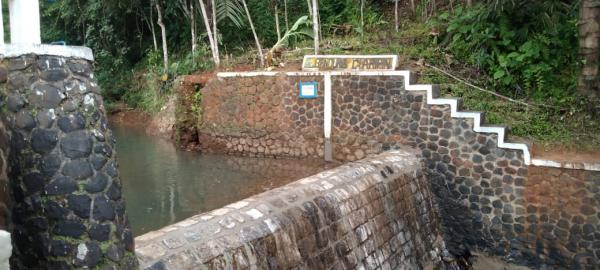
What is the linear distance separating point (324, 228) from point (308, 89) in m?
4.96

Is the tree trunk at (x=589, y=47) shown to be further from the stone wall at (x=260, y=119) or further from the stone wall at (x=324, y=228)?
the stone wall at (x=260, y=119)

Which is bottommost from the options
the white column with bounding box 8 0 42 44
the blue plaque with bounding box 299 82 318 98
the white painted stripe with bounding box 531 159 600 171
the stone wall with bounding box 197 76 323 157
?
the white painted stripe with bounding box 531 159 600 171

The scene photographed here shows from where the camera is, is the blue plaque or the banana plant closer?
the blue plaque

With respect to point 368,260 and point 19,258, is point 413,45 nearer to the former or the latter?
point 368,260

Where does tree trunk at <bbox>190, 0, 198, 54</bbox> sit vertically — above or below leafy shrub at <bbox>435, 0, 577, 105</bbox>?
above

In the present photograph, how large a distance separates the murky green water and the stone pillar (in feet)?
12.0

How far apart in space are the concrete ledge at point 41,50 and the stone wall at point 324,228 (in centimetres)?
145

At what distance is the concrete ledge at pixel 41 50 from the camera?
244 centimetres

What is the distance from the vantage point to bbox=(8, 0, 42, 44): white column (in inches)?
96.7

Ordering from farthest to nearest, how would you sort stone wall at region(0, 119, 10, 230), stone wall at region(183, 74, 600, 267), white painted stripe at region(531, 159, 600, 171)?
stone wall at region(183, 74, 600, 267) < white painted stripe at region(531, 159, 600, 171) < stone wall at region(0, 119, 10, 230)

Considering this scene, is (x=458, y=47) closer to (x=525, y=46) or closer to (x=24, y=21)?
(x=525, y=46)

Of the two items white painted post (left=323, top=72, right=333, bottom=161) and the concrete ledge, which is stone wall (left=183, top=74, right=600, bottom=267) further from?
the concrete ledge

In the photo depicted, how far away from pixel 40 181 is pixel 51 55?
2.10ft

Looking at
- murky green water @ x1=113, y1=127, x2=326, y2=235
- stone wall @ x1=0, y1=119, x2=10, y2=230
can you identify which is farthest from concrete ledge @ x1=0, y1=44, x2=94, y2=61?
murky green water @ x1=113, y1=127, x2=326, y2=235
